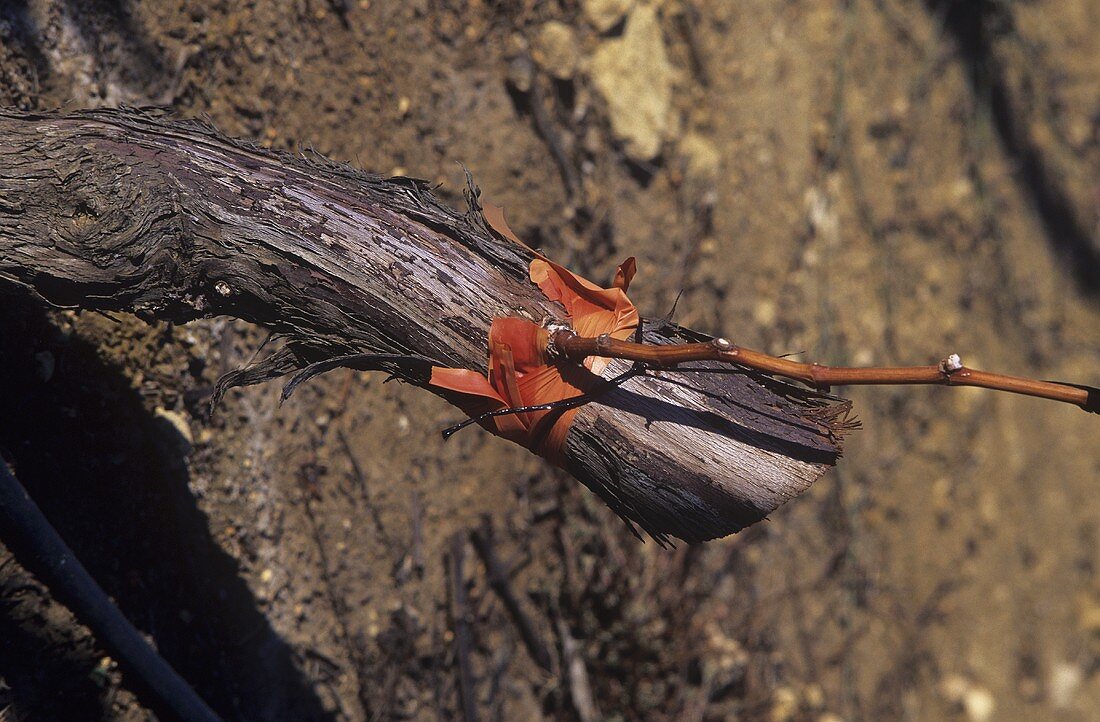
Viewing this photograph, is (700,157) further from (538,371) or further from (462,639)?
(538,371)

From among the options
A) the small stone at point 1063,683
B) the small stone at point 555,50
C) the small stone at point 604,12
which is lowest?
the small stone at point 1063,683

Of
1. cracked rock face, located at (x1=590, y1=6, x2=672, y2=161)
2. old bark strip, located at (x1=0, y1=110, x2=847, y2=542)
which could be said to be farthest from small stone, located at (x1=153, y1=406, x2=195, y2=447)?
cracked rock face, located at (x1=590, y1=6, x2=672, y2=161)

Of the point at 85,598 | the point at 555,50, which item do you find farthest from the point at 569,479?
the point at 85,598

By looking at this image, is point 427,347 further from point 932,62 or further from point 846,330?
point 932,62

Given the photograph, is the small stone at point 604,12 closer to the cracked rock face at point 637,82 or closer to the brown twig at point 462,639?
the cracked rock face at point 637,82

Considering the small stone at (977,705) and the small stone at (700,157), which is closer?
the small stone at (700,157)

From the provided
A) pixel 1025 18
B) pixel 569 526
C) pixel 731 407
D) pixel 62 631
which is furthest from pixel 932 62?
pixel 62 631

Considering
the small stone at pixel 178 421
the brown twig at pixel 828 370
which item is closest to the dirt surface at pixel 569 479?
the small stone at pixel 178 421
